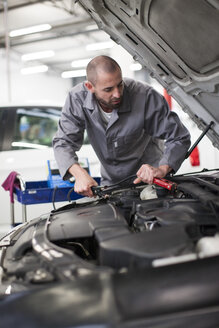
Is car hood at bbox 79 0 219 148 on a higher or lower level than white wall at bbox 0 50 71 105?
lower

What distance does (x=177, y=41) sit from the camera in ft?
5.61

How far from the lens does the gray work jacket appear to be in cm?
216

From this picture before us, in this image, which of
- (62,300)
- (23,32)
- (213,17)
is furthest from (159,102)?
(23,32)

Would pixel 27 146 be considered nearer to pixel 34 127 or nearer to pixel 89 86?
pixel 34 127

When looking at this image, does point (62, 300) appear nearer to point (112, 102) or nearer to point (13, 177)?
point (112, 102)

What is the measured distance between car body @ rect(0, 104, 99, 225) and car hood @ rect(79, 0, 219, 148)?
1.60 m

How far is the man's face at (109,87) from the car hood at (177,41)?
20 cm

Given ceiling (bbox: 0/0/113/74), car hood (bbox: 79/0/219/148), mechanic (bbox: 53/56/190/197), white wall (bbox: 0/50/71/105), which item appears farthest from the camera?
white wall (bbox: 0/50/71/105)

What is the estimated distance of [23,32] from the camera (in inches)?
327

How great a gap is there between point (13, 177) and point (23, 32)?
6.49 m

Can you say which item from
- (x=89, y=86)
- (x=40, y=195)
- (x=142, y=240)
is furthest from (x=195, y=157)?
(x=142, y=240)

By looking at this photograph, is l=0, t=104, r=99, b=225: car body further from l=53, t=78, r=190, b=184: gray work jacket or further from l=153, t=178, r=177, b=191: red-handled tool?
l=153, t=178, r=177, b=191: red-handled tool

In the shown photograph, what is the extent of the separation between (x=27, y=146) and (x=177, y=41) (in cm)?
211

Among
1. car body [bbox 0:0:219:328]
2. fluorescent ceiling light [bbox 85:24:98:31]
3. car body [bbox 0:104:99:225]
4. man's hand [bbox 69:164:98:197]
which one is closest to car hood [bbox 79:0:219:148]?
car body [bbox 0:0:219:328]
